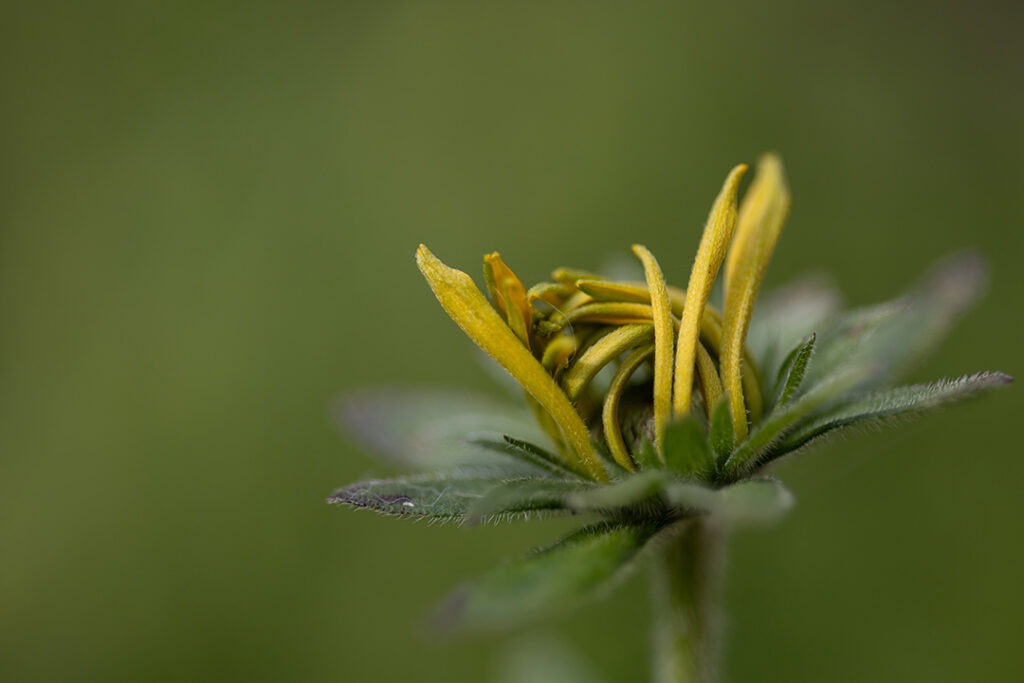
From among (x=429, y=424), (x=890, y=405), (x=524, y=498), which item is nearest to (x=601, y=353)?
(x=524, y=498)

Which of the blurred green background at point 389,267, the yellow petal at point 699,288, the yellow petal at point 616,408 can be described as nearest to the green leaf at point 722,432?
the yellow petal at point 699,288

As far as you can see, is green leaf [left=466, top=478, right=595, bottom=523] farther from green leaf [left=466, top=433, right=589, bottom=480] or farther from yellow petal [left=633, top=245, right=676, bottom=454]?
yellow petal [left=633, top=245, right=676, bottom=454]

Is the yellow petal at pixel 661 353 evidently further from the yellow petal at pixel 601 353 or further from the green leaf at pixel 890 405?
the green leaf at pixel 890 405

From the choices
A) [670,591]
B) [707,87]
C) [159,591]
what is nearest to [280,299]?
[159,591]

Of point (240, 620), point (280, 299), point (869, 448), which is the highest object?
point (280, 299)

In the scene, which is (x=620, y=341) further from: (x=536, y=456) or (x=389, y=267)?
(x=389, y=267)

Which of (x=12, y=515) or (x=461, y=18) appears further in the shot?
(x=461, y=18)

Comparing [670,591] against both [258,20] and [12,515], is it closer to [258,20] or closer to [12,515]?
[12,515]

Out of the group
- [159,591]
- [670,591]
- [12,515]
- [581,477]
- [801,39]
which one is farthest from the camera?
[801,39]
